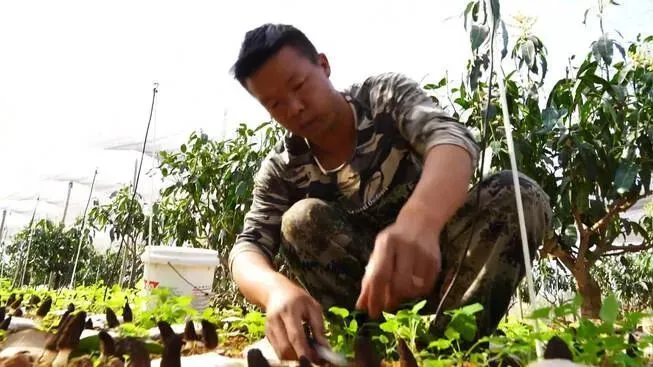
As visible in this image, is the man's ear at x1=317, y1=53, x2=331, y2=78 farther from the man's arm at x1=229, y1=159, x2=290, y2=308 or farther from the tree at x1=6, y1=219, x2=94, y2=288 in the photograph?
the tree at x1=6, y1=219, x2=94, y2=288

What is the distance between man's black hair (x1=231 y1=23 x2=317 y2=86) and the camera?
3.68 feet

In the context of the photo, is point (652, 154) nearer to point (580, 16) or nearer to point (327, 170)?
point (580, 16)

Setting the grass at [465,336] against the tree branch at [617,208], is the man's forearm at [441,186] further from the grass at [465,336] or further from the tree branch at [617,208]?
the tree branch at [617,208]

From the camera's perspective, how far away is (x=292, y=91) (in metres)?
1.11

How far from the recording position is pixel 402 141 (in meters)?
1.30

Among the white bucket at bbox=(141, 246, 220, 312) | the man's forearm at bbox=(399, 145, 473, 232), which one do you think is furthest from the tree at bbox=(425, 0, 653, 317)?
the man's forearm at bbox=(399, 145, 473, 232)

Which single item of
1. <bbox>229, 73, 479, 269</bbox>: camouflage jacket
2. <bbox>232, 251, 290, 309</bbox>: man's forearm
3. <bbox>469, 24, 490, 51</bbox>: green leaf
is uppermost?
<bbox>469, 24, 490, 51</bbox>: green leaf

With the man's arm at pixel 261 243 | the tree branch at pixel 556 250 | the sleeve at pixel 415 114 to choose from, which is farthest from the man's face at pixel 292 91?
the tree branch at pixel 556 250

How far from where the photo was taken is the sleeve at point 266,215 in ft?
4.28

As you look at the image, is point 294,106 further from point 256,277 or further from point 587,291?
point 587,291

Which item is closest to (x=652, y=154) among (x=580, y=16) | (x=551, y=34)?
(x=580, y=16)

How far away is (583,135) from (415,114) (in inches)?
77.1

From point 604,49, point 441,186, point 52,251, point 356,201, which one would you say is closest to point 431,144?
point 441,186

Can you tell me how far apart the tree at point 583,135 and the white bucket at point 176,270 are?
136 cm
